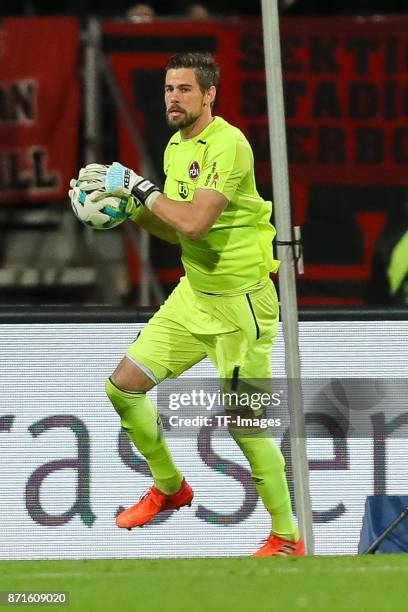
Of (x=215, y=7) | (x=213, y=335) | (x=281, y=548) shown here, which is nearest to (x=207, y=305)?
(x=213, y=335)

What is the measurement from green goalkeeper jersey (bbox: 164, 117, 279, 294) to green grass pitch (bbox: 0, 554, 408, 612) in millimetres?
1075

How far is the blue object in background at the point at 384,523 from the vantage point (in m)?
4.80

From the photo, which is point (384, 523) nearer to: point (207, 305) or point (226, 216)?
point (207, 305)

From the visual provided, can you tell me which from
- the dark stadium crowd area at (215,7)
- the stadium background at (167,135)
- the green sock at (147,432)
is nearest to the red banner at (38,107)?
the stadium background at (167,135)

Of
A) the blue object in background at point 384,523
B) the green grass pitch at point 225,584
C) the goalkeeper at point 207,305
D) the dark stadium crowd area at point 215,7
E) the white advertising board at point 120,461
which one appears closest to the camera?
the green grass pitch at point 225,584

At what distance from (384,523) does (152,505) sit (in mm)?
841

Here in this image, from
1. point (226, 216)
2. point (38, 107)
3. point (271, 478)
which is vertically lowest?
point (271, 478)

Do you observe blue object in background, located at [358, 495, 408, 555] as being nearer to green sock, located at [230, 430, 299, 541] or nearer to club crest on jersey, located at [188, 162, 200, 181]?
green sock, located at [230, 430, 299, 541]

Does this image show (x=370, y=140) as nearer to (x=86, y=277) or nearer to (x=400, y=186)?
(x=400, y=186)

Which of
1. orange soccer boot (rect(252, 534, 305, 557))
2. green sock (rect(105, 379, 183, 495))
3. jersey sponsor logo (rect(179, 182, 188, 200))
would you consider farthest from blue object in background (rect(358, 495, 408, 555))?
jersey sponsor logo (rect(179, 182, 188, 200))

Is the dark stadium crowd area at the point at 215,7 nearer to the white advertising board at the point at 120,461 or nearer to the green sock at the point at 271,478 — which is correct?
the white advertising board at the point at 120,461

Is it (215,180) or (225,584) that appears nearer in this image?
(225,584)

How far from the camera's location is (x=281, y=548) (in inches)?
192

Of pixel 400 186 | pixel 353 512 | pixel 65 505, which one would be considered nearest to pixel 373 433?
pixel 353 512
